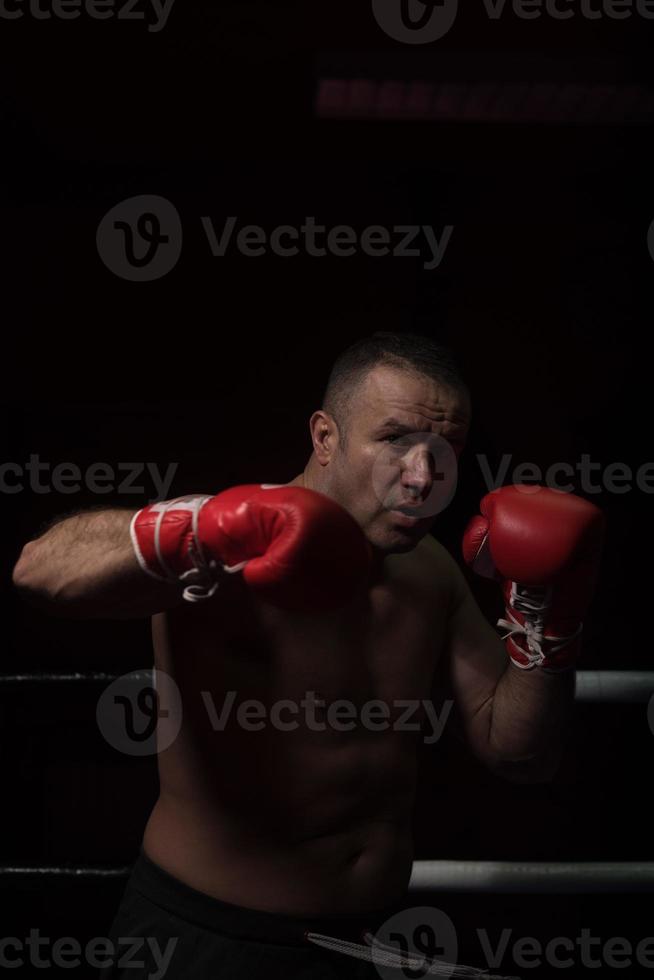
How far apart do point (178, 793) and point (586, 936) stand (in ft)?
4.21

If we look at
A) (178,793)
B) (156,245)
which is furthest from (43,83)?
(178,793)

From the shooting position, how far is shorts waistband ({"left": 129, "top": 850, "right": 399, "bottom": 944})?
131 cm

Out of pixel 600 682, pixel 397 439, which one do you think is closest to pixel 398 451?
pixel 397 439

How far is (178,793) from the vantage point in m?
1.37

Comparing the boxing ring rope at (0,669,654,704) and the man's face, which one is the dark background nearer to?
the boxing ring rope at (0,669,654,704)

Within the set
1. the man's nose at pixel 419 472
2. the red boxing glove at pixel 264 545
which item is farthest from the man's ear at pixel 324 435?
the red boxing glove at pixel 264 545

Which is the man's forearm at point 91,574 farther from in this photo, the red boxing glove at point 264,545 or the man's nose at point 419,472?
the man's nose at point 419,472

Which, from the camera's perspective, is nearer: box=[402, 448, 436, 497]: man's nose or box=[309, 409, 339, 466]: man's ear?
box=[402, 448, 436, 497]: man's nose

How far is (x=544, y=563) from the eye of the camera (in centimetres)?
131

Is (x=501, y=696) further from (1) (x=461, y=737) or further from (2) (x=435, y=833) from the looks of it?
(2) (x=435, y=833)

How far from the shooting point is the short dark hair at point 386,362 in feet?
4.67

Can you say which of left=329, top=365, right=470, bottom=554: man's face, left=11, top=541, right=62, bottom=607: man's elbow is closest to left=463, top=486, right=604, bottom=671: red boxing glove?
left=329, top=365, right=470, bottom=554: man's face

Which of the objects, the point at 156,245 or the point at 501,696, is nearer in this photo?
the point at 501,696

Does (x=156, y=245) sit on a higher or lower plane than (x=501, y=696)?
higher
